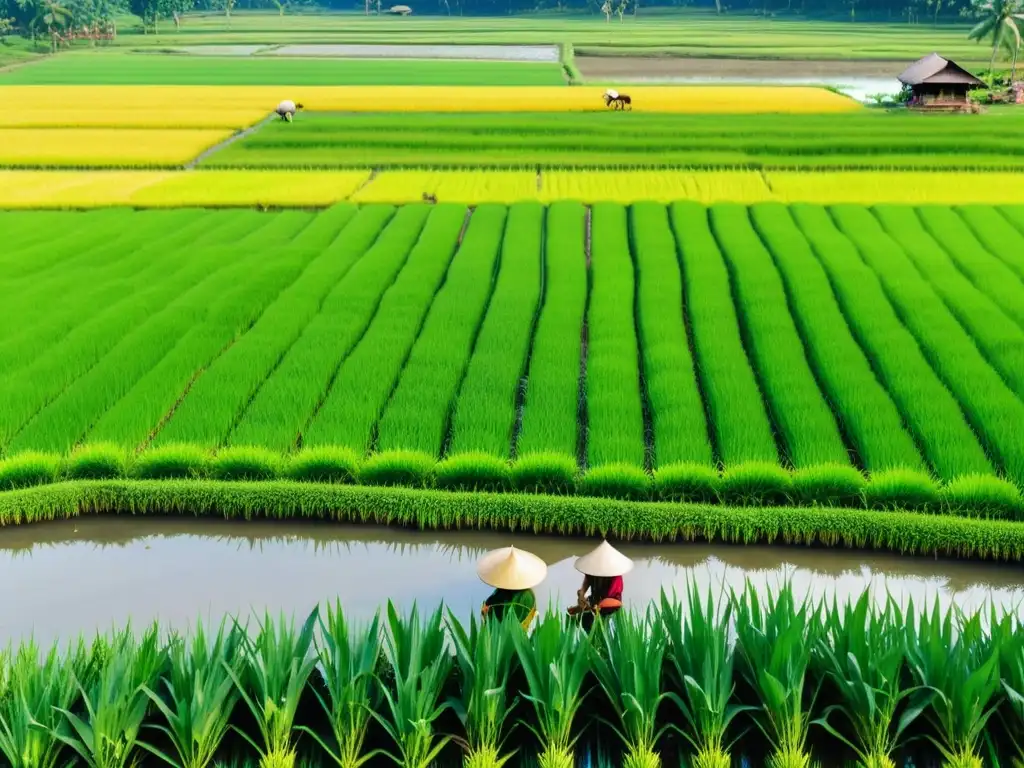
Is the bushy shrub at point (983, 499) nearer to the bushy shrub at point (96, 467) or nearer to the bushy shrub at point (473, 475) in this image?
the bushy shrub at point (473, 475)

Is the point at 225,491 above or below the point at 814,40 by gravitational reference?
below

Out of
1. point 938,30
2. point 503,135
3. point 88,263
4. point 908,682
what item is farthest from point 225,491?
point 938,30

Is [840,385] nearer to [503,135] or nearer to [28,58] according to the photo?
[503,135]

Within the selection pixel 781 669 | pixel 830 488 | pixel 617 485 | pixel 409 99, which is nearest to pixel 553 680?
pixel 781 669

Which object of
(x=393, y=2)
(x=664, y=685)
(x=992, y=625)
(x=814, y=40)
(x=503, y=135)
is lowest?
(x=664, y=685)

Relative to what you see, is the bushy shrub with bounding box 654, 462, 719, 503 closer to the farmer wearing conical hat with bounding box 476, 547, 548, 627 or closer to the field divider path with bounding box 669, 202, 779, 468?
the field divider path with bounding box 669, 202, 779, 468
